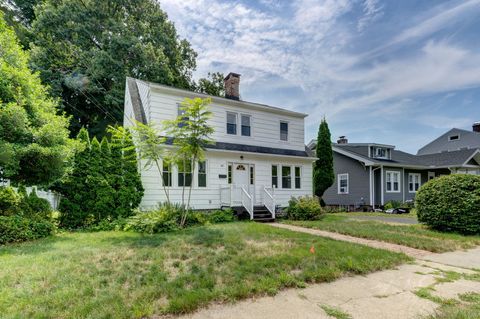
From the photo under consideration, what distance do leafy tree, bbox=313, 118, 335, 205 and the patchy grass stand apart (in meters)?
15.0

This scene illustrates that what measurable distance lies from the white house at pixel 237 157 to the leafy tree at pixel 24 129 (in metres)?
3.35

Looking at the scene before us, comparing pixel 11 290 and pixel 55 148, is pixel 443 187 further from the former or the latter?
pixel 55 148

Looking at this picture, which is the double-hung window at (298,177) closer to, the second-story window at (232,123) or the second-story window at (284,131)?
the second-story window at (284,131)

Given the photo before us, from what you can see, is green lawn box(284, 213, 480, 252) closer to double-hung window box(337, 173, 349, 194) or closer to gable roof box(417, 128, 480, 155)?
double-hung window box(337, 173, 349, 194)

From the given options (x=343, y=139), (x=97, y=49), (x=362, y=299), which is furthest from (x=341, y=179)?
(x=97, y=49)

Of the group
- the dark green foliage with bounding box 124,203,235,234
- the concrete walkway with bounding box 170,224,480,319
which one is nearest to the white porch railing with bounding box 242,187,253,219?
the dark green foliage with bounding box 124,203,235,234

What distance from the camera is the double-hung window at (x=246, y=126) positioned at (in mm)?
13805

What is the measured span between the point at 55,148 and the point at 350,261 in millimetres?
8624

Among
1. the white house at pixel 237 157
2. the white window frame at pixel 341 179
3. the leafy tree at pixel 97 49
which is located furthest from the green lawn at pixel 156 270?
the leafy tree at pixel 97 49

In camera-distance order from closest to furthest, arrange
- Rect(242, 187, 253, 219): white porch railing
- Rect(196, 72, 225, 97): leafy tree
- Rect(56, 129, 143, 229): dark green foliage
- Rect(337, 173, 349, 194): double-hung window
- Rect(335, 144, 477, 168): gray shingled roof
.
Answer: Rect(56, 129, 143, 229): dark green foliage
Rect(242, 187, 253, 219): white porch railing
Rect(335, 144, 477, 168): gray shingled roof
Rect(337, 173, 349, 194): double-hung window
Rect(196, 72, 225, 97): leafy tree

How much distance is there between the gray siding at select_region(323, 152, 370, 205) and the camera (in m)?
19.4

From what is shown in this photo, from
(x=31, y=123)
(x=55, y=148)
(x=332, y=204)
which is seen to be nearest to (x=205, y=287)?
(x=55, y=148)

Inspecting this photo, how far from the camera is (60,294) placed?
361 centimetres

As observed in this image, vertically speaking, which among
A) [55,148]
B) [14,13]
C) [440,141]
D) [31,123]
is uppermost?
[14,13]
